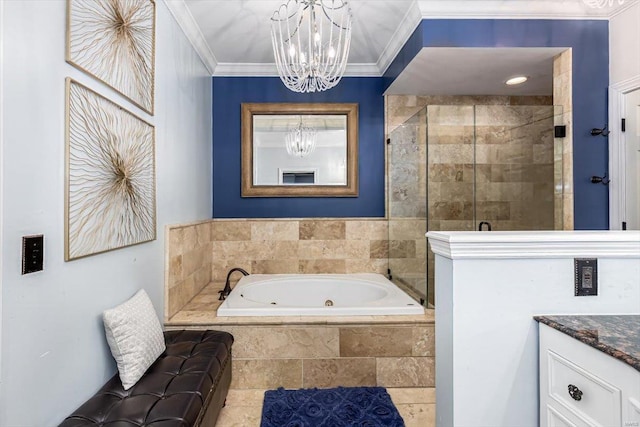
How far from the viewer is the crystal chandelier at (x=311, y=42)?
2.01 meters

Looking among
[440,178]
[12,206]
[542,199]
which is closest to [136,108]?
[12,206]

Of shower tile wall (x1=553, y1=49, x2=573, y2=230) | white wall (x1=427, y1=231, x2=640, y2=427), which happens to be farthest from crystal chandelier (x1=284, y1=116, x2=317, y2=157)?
white wall (x1=427, y1=231, x2=640, y2=427)

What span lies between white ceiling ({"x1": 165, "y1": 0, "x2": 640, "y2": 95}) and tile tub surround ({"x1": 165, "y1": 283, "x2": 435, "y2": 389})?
2.00 metres

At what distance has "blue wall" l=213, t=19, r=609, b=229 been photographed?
8.13 feet

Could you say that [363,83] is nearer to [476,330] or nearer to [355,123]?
[355,123]

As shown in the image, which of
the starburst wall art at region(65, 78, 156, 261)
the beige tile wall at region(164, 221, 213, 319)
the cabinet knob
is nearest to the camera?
the cabinet knob

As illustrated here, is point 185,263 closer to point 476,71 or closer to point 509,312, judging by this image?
point 509,312

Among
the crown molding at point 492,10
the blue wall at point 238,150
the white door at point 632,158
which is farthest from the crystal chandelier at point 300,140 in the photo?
the white door at point 632,158

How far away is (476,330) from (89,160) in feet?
5.31

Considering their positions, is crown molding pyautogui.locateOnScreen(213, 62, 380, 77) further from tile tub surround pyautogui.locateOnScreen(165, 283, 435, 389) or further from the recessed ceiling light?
tile tub surround pyautogui.locateOnScreen(165, 283, 435, 389)

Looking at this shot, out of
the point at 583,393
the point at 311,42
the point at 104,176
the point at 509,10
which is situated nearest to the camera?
the point at 583,393

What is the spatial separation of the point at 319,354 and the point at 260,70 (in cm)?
270

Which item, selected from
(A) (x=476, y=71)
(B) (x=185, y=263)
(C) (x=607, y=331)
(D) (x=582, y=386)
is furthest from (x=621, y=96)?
(B) (x=185, y=263)

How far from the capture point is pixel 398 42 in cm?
293
